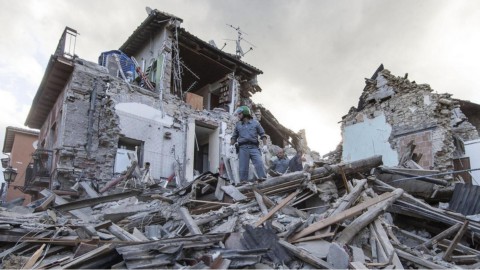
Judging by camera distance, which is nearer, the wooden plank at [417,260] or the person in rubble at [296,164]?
the wooden plank at [417,260]

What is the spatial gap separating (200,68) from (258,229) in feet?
43.3

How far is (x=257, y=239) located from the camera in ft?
10.7

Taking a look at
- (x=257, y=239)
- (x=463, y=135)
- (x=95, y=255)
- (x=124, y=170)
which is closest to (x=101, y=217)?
(x=95, y=255)

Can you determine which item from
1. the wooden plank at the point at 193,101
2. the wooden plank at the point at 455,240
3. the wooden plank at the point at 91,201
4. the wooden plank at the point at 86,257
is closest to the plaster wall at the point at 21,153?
the wooden plank at the point at 193,101

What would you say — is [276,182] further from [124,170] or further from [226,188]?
[124,170]

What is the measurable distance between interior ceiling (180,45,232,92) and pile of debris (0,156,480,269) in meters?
9.42

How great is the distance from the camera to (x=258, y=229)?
331 centimetres

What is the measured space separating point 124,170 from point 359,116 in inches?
388

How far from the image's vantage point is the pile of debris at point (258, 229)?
9.84 ft

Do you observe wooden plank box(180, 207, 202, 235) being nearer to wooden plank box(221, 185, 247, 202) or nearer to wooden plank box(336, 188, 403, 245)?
wooden plank box(221, 185, 247, 202)

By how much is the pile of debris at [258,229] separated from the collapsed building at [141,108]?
4.49 m

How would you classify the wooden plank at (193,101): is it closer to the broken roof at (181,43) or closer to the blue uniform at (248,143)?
the broken roof at (181,43)

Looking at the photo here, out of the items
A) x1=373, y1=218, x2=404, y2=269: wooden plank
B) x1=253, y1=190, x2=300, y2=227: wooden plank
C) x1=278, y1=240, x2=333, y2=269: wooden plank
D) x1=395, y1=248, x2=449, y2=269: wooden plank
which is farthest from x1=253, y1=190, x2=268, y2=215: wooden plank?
x1=395, y1=248, x2=449, y2=269: wooden plank

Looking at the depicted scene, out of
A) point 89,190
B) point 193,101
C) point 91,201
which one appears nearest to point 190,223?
point 91,201
